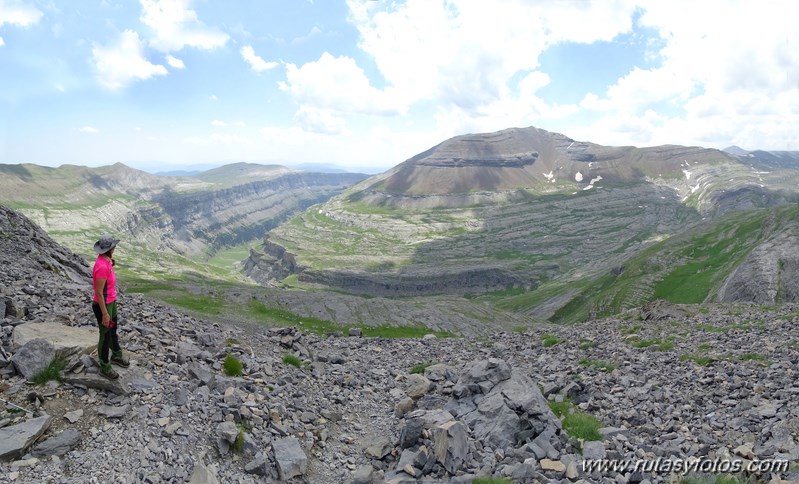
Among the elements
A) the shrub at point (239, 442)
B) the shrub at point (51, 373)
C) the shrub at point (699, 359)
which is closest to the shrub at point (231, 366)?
the shrub at point (239, 442)

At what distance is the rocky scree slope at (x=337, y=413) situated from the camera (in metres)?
12.6

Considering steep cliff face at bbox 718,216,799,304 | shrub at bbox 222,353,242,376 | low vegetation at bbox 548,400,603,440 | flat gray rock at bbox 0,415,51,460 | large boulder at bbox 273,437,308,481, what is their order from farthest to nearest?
1. steep cliff face at bbox 718,216,799,304
2. shrub at bbox 222,353,242,376
3. low vegetation at bbox 548,400,603,440
4. large boulder at bbox 273,437,308,481
5. flat gray rock at bbox 0,415,51,460

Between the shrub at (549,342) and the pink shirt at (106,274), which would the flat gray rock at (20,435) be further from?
the shrub at (549,342)

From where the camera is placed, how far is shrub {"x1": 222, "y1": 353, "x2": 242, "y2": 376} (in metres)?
19.0

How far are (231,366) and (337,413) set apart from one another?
4984mm

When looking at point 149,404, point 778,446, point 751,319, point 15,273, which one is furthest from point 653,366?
point 15,273

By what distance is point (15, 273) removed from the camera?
26.0 metres

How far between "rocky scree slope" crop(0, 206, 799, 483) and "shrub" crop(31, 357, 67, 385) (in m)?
0.25

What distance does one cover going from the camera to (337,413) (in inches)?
747

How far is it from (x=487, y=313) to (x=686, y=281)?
53.0 m

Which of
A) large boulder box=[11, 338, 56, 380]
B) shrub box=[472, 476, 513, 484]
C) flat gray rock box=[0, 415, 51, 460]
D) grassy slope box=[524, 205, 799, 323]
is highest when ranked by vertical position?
large boulder box=[11, 338, 56, 380]

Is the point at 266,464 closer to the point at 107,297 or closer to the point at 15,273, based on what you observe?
the point at 107,297

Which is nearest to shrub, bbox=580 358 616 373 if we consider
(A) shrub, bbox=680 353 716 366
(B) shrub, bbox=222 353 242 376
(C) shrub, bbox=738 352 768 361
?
(A) shrub, bbox=680 353 716 366

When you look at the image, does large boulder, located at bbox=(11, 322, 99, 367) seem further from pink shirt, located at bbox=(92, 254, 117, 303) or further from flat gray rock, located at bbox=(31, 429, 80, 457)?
flat gray rock, located at bbox=(31, 429, 80, 457)
